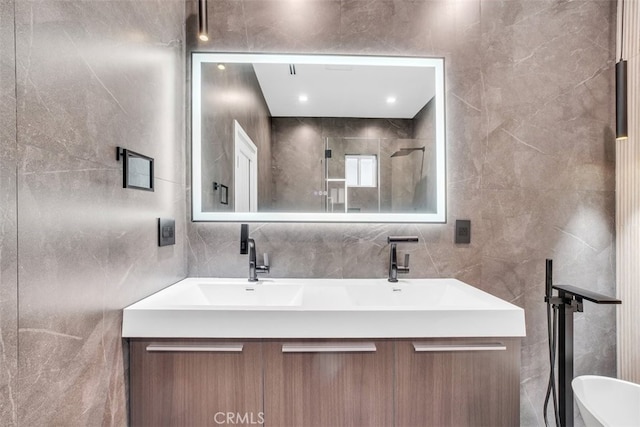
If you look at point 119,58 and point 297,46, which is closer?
point 119,58

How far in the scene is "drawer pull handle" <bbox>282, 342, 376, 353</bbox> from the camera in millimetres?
1036

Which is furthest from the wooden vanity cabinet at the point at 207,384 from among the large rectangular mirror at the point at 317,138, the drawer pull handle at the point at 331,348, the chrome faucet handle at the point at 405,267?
the chrome faucet handle at the point at 405,267

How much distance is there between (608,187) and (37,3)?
2.46 metres

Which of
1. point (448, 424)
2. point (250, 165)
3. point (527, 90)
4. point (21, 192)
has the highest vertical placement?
point (527, 90)

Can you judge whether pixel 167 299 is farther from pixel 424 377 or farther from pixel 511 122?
pixel 511 122

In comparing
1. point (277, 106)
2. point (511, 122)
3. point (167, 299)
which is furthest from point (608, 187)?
point (167, 299)

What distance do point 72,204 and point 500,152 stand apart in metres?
1.87

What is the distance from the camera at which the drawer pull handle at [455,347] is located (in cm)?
104

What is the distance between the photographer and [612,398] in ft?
4.25

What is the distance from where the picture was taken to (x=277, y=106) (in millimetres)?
1620

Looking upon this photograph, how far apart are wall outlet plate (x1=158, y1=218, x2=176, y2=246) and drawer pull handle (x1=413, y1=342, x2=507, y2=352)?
44.5 inches

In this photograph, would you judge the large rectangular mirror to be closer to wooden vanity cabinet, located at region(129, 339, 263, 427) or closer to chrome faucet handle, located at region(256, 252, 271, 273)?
chrome faucet handle, located at region(256, 252, 271, 273)

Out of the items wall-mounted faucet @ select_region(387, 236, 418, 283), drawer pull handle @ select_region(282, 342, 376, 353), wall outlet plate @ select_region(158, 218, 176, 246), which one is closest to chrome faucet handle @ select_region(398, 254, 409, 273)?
wall-mounted faucet @ select_region(387, 236, 418, 283)

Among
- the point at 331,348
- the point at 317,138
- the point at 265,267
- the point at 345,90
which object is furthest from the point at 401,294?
the point at 345,90
